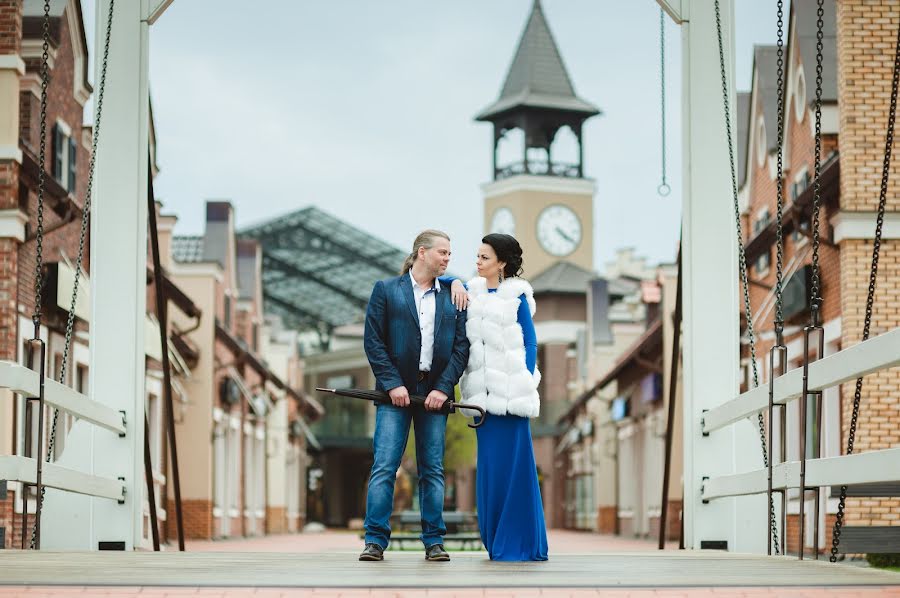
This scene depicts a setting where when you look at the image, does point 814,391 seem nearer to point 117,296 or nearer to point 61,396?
point 61,396

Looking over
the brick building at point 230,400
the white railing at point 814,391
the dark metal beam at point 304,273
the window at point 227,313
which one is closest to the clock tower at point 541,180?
the dark metal beam at point 304,273

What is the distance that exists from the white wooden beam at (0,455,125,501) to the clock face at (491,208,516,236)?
76.4 m

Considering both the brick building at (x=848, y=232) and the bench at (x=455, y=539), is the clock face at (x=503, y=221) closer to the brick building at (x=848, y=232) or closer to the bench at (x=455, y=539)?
the bench at (x=455, y=539)

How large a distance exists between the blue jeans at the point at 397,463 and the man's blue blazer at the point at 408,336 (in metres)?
0.15

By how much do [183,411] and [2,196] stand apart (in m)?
15.6

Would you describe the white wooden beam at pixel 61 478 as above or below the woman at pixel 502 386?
below

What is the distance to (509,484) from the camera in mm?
9078

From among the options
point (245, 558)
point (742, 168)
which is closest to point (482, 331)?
point (245, 558)

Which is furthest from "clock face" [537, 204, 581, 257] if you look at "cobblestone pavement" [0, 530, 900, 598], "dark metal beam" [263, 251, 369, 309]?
"cobblestone pavement" [0, 530, 900, 598]

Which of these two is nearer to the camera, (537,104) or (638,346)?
(638,346)

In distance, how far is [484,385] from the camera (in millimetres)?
9133

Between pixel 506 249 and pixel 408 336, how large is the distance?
735mm

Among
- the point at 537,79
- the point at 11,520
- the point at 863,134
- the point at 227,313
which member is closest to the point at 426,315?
the point at 11,520

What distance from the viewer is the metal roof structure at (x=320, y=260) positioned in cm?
7362
